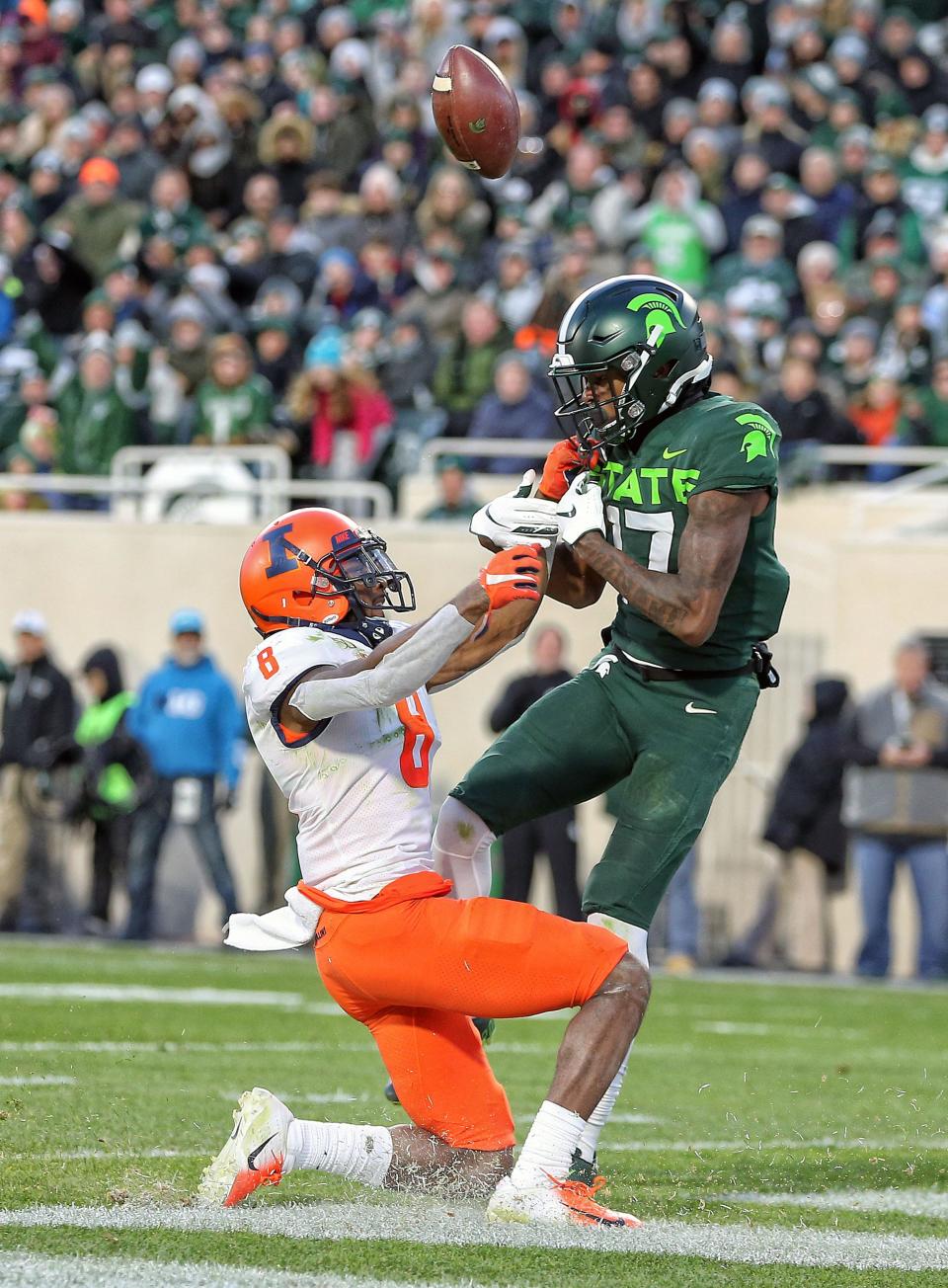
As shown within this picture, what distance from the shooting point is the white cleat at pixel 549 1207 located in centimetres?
432

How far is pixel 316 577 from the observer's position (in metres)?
4.79

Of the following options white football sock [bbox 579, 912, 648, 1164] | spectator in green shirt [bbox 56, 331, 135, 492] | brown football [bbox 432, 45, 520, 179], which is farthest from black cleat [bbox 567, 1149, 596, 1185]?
spectator in green shirt [bbox 56, 331, 135, 492]

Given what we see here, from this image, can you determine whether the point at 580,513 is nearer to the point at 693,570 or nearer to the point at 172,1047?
the point at 693,570

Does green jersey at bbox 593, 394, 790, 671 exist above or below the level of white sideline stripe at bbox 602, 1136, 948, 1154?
above

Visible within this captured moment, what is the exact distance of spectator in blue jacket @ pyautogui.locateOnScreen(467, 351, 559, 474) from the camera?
13.1 meters

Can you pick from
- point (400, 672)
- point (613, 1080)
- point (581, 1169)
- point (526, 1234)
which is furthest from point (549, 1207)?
point (400, 672)

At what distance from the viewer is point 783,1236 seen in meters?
4.36

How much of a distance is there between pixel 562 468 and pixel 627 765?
0.72m

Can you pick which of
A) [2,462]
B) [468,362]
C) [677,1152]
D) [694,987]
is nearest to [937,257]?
[468,362]

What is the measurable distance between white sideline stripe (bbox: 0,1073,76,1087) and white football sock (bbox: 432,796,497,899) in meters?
1.79

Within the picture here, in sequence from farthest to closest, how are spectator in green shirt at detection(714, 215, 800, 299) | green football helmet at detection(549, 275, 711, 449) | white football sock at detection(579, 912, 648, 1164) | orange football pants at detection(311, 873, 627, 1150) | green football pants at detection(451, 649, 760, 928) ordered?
1. spectator in green shirt at detection(714, 215, 800, 299)
2. green football helmet at detection(549, 275, 711, 449)
3. green football pants at detection(451, 649, 760, 928)
4. white football sock at detection(579, 912, 648, 1164)
5. orange football pants at detection(311, 873, 627, 1150)

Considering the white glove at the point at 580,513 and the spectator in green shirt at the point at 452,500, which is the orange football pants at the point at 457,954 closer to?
the white glove at the point at 580,513

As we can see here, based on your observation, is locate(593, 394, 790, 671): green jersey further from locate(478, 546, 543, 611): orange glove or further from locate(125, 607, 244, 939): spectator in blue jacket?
locate(125, 607, 244, 939): spectator in blue jacket

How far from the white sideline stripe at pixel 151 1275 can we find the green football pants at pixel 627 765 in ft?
4.53
